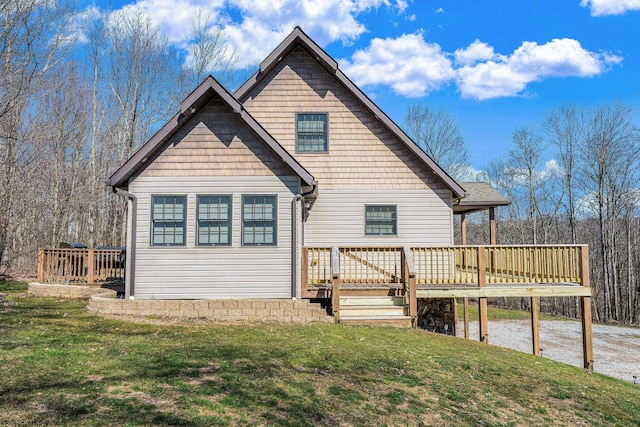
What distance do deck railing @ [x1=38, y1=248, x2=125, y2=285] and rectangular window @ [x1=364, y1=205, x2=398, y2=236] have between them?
901 cm

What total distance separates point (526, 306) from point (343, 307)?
92.0 ft

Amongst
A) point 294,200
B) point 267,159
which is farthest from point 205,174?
point 294,200

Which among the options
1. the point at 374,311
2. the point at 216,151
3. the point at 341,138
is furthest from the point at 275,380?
the point at 341,138

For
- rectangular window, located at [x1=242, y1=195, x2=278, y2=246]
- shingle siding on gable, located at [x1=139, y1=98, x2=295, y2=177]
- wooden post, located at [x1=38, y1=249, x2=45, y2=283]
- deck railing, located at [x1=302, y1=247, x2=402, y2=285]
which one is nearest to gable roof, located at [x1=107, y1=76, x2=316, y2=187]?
shingle siding on gable, located at [x1=139, y1=98, x2=295, y2=177]

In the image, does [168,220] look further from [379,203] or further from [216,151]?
[379,203]

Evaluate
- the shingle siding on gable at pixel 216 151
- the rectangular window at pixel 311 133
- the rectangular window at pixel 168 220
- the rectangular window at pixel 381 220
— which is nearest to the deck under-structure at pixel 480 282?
the rectangular window at pixel 381 220

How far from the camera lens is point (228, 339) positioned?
848 centimetres

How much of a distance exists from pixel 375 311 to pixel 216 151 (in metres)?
6.07

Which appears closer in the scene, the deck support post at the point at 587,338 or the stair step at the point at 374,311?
the stair step at the point at 374,311

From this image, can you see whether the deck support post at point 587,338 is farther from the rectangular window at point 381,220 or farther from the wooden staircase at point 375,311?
the rectangular window at point 381,220

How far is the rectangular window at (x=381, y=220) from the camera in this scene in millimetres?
14109

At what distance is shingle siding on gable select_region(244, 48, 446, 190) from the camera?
14195 mm

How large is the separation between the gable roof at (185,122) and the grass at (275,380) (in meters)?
3.95

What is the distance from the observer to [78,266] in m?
15.6
